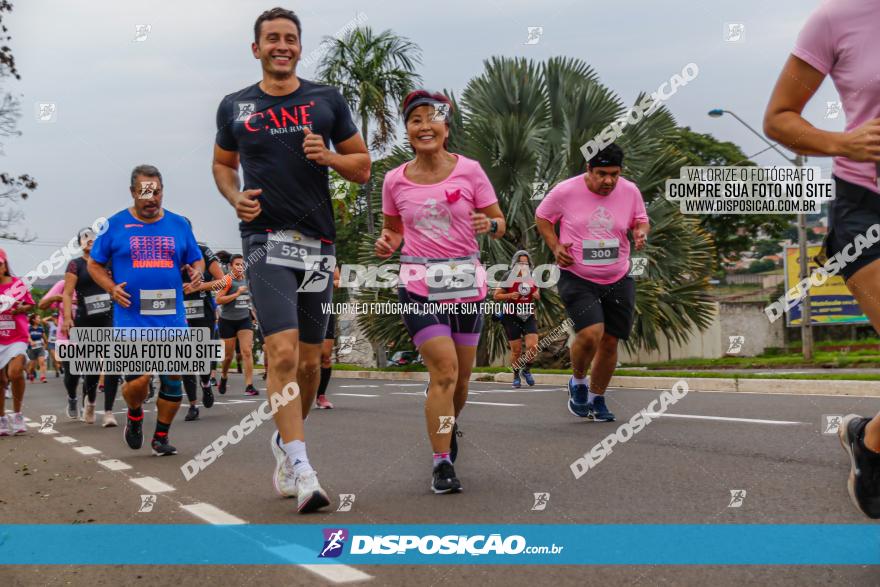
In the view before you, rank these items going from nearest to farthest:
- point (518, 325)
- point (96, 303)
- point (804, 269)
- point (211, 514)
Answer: point (211, 514) → point (96, 303) → point (518, 325) → point (804, 269)

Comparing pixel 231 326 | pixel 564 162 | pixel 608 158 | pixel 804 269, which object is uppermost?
pixel 564 162

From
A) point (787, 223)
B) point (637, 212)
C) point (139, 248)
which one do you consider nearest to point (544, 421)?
point (637, 212)

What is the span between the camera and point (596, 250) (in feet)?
25.1

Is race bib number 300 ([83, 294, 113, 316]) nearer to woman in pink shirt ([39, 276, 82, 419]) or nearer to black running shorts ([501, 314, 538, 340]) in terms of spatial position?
woman in pink shirt ([39, 276, 82, 419])

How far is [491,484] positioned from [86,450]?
4.52 metres

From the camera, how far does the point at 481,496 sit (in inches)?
190

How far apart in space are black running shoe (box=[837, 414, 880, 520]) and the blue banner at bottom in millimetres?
236

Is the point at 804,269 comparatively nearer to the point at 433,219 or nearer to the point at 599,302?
the point at 599,302

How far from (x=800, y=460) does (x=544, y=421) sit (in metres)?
3.31

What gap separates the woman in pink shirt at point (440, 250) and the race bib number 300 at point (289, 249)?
17.9 inches

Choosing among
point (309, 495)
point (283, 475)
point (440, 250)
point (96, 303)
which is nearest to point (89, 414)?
point (96, 303)

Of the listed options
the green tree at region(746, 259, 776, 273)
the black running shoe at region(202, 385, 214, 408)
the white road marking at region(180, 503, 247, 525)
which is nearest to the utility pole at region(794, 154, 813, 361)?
the black running shoe at region(202, 385, 214, 408)

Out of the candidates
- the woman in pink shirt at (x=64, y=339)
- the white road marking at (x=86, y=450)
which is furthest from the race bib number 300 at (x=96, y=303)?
the white road marking at (x=86, y=450)

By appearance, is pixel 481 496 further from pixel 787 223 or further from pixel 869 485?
pixel 787 223
